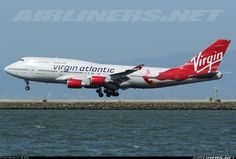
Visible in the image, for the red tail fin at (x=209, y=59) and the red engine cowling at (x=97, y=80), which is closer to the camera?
the red engine cowling at (x=97, y=80)

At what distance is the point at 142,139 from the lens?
9169 cm

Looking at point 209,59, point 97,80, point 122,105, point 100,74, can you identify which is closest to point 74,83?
point 97,80

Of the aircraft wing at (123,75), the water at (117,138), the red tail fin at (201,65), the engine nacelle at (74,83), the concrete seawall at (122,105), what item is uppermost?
the red tail fin at (201,65)

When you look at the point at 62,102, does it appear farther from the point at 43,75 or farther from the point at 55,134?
the point at 55,134

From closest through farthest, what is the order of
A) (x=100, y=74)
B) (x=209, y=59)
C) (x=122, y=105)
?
(x=100, y=74)
(x=209, y=59)
(x=122, y=105)

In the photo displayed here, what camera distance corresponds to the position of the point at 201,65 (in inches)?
6196

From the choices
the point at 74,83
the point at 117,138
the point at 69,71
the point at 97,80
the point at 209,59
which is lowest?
the point at 117,138

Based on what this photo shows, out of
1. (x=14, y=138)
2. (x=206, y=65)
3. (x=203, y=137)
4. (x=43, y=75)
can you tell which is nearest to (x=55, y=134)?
(x=14, y=138)

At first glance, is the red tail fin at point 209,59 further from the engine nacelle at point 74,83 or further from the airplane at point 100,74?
the engine nacelle at point 74,83

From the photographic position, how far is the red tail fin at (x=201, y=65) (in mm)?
151500

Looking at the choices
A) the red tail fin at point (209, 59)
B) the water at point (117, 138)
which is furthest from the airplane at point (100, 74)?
the water at point (117, 138)

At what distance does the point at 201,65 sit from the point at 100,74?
2038cm

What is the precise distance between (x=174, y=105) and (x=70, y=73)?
39038mm

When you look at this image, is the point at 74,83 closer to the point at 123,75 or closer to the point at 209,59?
the point at 123,75
